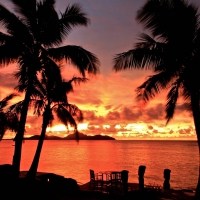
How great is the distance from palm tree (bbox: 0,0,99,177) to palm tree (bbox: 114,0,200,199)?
2.07m

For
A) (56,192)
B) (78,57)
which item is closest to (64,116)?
(56,192)

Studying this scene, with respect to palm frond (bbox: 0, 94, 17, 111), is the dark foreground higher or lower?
lower

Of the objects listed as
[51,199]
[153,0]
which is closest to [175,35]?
[153,0]

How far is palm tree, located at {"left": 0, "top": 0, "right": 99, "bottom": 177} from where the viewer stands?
Result: 11774 millimetres

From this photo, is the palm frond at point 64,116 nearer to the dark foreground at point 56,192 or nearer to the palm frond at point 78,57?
the dark foreground at point 56,192

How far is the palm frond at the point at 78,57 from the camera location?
489 inches

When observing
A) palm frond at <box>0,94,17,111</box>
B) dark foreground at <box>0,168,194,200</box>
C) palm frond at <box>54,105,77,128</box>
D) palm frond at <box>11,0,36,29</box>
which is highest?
palm frond at <box>11,0,36,29</box>

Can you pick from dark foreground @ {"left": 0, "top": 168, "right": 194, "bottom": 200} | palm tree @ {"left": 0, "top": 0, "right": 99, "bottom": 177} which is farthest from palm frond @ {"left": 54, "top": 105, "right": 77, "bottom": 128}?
palm tree @ {"left": 0, "top": 0, "right": 99, "bottom": 177}

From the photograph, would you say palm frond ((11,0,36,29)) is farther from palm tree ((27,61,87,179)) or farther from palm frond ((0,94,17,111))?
palm frond ((0,94,17,111))

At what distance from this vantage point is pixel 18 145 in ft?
37.5

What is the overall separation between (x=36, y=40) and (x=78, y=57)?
1.97 m

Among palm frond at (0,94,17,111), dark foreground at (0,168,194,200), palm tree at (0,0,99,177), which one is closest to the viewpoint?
dark foreground at (0,168,194,200)

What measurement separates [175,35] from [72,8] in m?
4.76

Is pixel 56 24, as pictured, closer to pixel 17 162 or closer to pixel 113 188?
pixel 17 162
